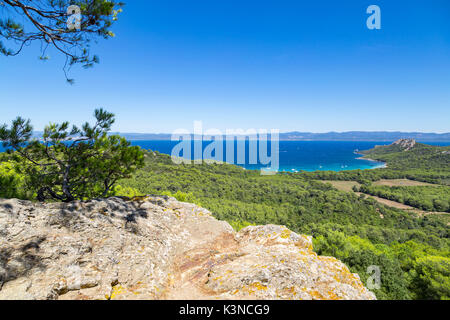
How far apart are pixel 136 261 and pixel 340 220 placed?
63.1 meters

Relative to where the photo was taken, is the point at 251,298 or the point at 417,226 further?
the point at 417,226

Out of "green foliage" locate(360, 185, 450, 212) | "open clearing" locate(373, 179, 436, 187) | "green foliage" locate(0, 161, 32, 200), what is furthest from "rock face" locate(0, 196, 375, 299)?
"open clearing" locate(373, 179, 436, 187)

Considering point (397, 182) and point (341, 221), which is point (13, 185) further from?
point (397, 182)

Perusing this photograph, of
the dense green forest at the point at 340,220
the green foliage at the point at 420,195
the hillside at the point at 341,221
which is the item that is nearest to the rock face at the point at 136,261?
the dense green forest at the point at 340,220

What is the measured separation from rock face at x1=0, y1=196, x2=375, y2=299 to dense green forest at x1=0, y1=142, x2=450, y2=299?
3435 millimetres

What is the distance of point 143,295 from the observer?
12.5 ft

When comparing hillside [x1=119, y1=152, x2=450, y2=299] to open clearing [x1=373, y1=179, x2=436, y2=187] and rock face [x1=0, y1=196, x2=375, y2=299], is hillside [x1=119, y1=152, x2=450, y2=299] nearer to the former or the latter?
rock face [x1=0, y1=196, x2=375, y2=299]

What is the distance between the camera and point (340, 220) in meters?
54.4

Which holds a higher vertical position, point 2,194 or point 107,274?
point 2,194

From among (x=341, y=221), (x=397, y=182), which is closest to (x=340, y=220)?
(x=341, y=221)
